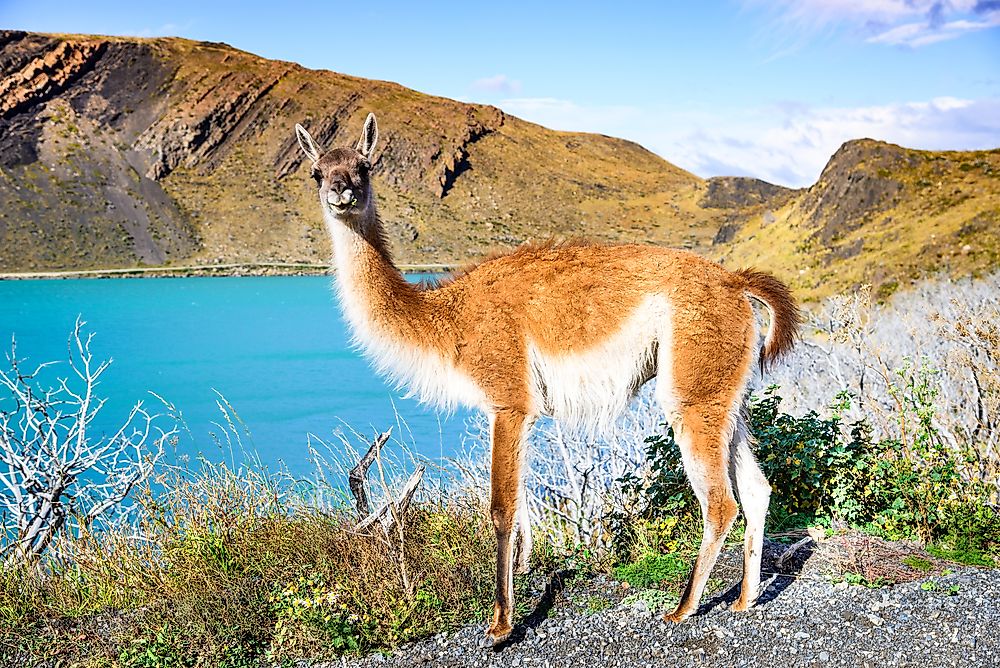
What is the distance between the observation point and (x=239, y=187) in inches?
3118

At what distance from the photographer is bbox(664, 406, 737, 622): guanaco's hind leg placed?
13.5ft

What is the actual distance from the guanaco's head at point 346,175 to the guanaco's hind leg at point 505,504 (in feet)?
4.67

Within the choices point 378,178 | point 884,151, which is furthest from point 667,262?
point 378,178

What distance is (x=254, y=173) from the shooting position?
8281 centimetres

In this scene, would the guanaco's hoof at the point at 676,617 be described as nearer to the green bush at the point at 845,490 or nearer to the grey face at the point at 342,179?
the green bush at the point at 845,490

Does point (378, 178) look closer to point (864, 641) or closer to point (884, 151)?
point (884, 151)

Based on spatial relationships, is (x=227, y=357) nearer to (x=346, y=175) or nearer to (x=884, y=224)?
(x=884, y=224)

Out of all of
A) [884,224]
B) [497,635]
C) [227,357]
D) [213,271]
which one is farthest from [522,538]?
[213,271]

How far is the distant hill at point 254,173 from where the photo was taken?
2694 inches

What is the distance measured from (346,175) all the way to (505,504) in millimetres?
1878

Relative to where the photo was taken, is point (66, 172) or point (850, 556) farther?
point (66, 172)

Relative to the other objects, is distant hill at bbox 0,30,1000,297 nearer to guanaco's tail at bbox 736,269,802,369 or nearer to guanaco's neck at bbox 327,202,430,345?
guanaco's tail at bbox 736,269,802,369

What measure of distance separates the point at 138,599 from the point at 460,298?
2380 millimetres

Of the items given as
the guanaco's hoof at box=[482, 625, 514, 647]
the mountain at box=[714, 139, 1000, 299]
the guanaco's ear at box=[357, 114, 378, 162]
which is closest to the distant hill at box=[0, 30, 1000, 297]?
the mountain at box=[714, 139, 1000, 299]
